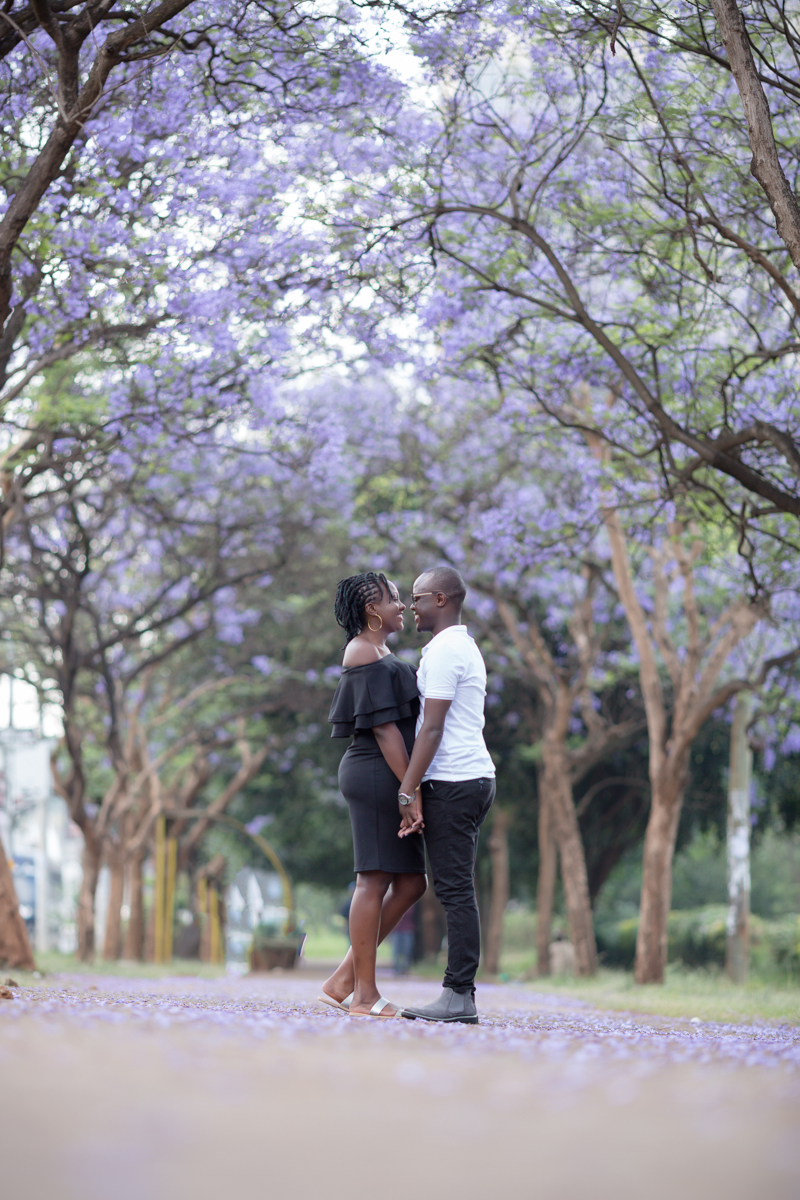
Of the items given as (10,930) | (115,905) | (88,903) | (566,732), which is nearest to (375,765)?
(10,930)

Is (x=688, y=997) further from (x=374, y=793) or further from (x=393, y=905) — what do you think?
(x=374, y=793)

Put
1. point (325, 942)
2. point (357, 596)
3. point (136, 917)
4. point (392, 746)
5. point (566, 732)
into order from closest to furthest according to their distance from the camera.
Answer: point (392, 746) < point (357, 596) < point (566, 732) < point (136, 917) < point (325, 942)

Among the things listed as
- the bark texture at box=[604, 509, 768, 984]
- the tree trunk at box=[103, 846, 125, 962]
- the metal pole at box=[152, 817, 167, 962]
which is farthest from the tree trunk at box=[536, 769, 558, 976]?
the tree trunk at box=[103, 846, 125, 962]

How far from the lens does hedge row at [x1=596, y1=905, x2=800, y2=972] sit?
22.1 m

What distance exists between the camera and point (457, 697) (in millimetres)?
5508

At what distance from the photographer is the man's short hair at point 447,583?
570 cm

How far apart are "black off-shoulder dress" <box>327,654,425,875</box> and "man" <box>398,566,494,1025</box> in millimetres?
92

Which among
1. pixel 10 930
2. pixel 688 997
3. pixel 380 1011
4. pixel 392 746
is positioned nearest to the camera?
pixel 380 1011

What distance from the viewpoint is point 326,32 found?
24.6 ft

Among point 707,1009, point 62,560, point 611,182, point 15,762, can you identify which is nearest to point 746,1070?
point 707,1009

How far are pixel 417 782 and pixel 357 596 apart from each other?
0.97 m

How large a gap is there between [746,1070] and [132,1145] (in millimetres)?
1809

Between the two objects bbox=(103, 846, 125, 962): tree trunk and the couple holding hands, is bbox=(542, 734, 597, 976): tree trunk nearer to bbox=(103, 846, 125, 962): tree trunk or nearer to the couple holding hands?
bbox=(103, 846, 125, 962): tree trunk

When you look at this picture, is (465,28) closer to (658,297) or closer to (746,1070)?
(658,297)
